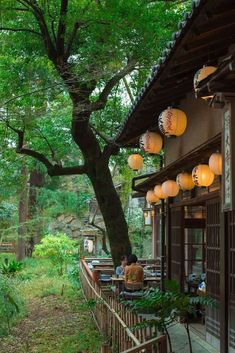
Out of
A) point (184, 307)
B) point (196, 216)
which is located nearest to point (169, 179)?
point (196, 216)

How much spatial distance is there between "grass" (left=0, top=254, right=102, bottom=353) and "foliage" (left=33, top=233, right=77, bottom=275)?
8.36 feet

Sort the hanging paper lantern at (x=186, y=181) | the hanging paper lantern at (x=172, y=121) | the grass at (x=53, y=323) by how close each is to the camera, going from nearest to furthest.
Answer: the hanging paper lantern at (x=172, y=121)
the hanging paper lantern at (x=186, y=181)
the grass at (x=53, y=323)

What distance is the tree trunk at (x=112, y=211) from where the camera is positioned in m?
17.4

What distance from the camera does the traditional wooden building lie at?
639 cm

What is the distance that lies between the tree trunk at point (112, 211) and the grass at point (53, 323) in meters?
2.18

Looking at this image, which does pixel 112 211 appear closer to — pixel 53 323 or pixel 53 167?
pixel 53 167

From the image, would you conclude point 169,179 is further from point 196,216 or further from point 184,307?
point 184,307

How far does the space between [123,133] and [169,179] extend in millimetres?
1912

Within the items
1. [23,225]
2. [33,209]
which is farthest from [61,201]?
[23,225]

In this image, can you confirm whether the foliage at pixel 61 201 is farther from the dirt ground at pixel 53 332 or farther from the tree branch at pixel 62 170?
the tree branch at pixel 62 170

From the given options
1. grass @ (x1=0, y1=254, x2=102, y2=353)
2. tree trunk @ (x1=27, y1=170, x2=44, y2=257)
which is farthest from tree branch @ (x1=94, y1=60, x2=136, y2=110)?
tree trunk @ (x1=27, y1=170, x2=44, y2=257)

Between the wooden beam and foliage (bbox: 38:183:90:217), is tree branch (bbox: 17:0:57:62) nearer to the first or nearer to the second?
the wooden beam

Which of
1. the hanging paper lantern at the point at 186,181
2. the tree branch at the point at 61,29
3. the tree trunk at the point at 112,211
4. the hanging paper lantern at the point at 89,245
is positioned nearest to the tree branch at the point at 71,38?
the tree branch at the point at 61,29

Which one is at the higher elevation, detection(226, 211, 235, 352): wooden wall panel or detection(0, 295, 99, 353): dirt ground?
Result: detection(226, 211, 235, 352): wooden wall panel
